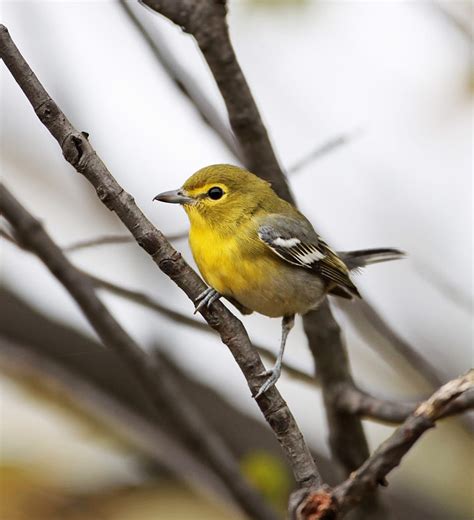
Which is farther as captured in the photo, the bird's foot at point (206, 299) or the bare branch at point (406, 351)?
the bare branch at point (406, 351)

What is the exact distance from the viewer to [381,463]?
201 cm

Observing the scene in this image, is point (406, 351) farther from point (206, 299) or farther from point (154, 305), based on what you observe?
point (206, 299)

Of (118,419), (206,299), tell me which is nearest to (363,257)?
(118,419)

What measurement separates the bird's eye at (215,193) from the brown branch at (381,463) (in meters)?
1.82

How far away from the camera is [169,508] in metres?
4.04

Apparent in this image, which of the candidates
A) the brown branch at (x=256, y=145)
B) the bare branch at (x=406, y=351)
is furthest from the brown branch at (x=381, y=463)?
the bare branch at (x=406, y=351)

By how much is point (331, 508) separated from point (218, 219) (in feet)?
5.65

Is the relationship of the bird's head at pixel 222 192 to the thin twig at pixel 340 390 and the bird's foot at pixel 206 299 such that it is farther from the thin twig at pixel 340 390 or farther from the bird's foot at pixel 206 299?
the bird's foot at pixel 206 299

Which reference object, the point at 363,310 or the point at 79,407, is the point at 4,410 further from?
→ the point at 363,310

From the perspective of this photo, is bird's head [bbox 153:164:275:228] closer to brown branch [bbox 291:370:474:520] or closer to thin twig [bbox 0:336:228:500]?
thin twig [bbox 0:336:228:500]

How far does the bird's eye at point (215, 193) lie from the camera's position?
12.1 ft

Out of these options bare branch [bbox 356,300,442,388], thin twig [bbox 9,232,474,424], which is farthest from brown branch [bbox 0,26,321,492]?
bare branch [bbox 356,300,442,388]

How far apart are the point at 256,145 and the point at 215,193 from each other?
51 cm

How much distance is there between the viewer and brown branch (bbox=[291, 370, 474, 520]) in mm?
1993
